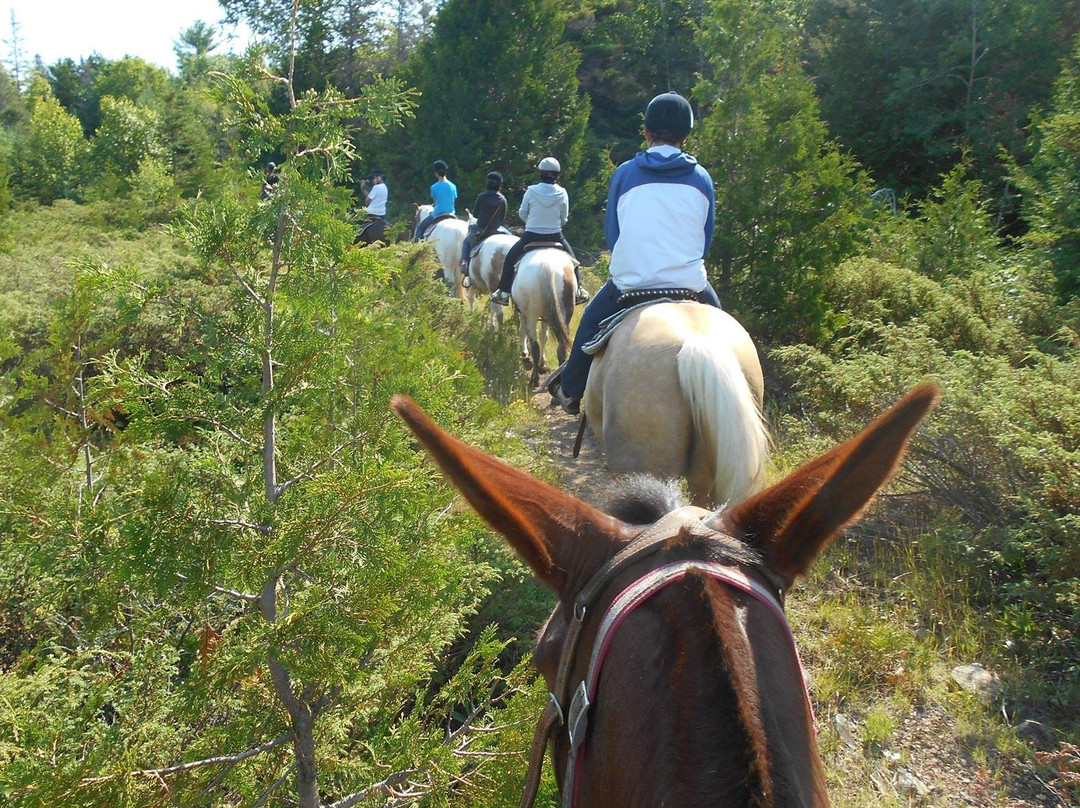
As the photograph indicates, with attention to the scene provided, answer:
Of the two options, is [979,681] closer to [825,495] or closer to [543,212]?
[825,495]

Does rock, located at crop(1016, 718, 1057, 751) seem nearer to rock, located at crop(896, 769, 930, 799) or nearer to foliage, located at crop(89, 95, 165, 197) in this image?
rock, located at crop(896, 769, 930, 799)

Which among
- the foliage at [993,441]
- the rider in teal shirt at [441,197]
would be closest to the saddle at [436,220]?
the rider in teal shirt at [441,197]

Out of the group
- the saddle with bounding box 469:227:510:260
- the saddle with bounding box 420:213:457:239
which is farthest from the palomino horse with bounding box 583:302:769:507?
the saddle with bounding box 420:213:457:239

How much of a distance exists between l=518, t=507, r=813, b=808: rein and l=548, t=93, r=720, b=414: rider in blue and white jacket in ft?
9.87

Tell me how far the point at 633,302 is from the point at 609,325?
204 mm

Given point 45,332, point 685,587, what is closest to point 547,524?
point 685,587

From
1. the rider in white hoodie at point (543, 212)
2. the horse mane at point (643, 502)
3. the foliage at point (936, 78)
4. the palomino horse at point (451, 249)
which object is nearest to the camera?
the horse mane at point (643, 502)

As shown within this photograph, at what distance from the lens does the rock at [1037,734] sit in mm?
3575

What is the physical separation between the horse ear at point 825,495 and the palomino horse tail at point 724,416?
171cm

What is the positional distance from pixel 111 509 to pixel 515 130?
2359cm

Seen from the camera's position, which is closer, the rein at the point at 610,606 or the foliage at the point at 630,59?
the rein at the point at 610,606

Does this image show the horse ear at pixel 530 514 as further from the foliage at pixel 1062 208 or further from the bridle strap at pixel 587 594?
the foliage at pixel 1062 208

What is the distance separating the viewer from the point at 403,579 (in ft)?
6.78

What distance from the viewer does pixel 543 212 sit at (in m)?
10.6
